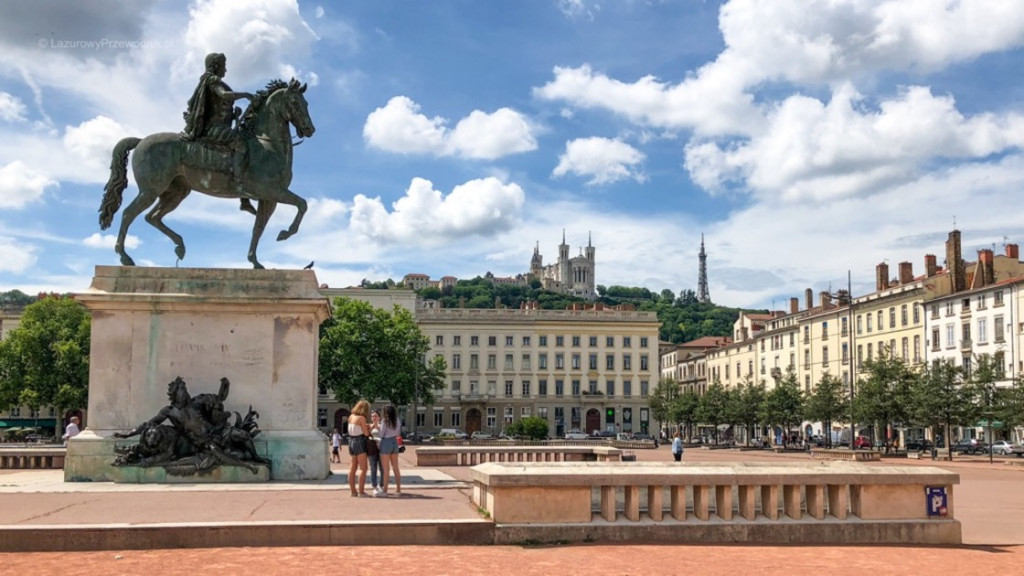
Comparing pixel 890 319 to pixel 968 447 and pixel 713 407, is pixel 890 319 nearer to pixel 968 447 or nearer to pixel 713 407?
pixel 713 407

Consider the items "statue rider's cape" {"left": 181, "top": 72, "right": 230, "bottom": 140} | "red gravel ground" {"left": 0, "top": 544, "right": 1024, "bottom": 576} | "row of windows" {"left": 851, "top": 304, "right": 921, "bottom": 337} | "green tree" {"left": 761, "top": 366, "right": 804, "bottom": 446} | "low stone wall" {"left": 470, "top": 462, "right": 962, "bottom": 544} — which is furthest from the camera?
"row of windows" {"left": 851, "top": 304, "right": 921, "bottom": 337}

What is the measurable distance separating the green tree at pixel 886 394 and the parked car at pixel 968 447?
8003mm

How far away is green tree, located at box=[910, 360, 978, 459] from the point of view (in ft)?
185

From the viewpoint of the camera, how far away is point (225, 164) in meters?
17.5

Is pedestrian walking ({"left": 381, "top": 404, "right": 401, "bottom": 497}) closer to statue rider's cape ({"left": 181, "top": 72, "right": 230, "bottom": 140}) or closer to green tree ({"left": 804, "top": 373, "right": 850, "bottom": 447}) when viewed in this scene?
statue rider's cape ({"left": 181, "top": 72, "right": 230, "bottom": 140})

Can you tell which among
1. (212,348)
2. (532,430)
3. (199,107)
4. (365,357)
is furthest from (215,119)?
(365,357)

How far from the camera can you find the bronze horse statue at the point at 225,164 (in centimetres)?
1755

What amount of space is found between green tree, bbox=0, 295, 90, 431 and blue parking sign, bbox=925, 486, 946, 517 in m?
69.3

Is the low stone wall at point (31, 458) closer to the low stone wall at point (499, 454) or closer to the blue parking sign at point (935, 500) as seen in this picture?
the low stone wall at point (499, 454)

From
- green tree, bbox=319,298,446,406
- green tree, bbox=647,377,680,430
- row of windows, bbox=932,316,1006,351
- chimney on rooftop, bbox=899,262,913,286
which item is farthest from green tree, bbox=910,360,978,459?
green tree, bbox=647,377,680,430

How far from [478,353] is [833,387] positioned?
168 ft

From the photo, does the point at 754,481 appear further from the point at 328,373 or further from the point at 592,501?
the point at 328,373

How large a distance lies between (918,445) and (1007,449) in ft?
25.6

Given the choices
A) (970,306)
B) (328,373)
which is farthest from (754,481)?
(970,306)
